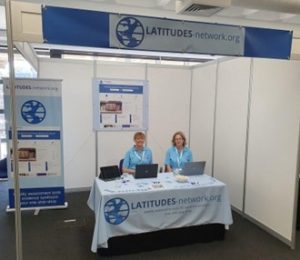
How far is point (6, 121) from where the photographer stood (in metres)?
3.96

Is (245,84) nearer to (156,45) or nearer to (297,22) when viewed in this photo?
(297,22)

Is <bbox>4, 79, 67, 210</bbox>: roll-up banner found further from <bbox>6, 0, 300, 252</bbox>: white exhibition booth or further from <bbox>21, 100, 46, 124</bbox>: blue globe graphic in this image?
<bbox>6, 0, 300, 252</bbox>: white exhibition booth

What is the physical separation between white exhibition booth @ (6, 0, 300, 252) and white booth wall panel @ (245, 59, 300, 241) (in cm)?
1

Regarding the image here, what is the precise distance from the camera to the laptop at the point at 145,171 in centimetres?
334

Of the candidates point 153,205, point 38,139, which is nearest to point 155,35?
point 153,205

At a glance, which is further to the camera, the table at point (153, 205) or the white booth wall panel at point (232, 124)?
the white booth wall panel at point (232, 124)

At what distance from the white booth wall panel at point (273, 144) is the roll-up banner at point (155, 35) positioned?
2.48ft

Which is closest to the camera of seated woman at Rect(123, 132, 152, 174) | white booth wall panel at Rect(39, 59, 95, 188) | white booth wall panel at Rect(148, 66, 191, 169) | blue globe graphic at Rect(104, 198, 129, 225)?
blue globe graphic at Rect(104, 198, 129, 225)

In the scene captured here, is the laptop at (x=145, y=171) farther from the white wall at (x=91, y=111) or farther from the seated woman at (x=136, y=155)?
the white wall at (x=91, y=111)

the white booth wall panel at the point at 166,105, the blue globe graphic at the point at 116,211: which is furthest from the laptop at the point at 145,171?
the white booth wall panel at the point at 166,105

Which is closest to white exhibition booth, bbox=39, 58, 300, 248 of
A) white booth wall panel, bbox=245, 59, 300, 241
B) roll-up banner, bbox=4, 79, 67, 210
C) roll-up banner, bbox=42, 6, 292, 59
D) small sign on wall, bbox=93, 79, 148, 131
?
white booth wall panel, bbox=245, 59, 300, 241

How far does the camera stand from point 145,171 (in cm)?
338

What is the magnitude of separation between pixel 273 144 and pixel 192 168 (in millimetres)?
1073

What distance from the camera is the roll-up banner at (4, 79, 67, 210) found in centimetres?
389
